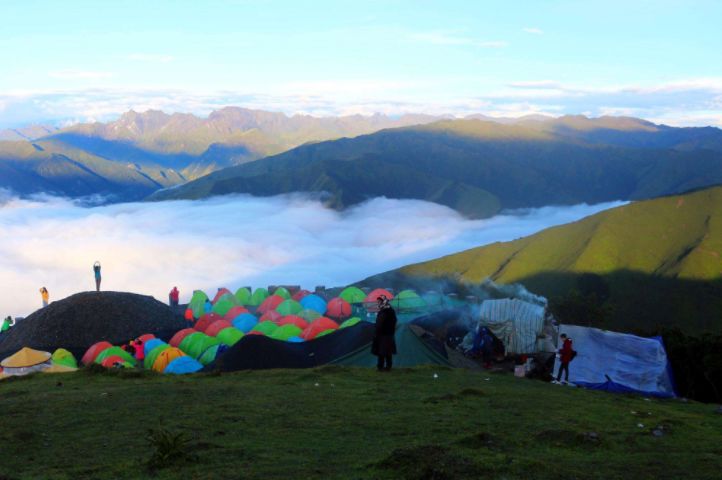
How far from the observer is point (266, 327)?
35219mm

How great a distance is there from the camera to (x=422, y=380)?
15.5 meters

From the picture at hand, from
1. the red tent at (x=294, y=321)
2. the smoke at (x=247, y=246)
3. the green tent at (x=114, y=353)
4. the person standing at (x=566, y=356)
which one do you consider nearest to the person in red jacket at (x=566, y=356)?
the person standing at (x=566, y=356)

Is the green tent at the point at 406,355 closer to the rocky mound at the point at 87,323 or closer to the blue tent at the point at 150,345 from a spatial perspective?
the blue tent at the point at 150,345

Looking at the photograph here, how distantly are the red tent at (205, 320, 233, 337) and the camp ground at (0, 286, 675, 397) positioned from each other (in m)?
0.05

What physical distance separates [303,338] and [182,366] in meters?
6.29

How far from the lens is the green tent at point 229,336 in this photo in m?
33.6

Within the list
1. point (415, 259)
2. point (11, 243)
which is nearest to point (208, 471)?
point (415, 259)

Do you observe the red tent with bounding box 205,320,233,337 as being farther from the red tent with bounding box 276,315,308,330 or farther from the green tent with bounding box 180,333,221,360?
the red tent with bounding box 276,315,308,330

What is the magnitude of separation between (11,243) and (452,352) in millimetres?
172203

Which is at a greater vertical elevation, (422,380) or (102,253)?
(422,380)

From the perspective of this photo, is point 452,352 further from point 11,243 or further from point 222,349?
point 11,243

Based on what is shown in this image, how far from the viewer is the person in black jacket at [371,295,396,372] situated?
1532 cm

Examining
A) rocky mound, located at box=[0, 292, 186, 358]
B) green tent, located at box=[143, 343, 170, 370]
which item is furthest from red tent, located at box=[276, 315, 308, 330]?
green tent, located at box=[143, 343, 170, 370]

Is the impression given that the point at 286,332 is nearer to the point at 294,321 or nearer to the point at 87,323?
the point at 294,321
